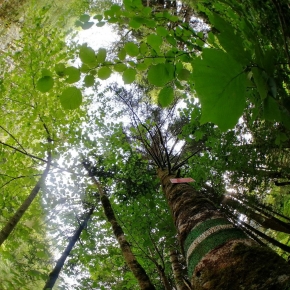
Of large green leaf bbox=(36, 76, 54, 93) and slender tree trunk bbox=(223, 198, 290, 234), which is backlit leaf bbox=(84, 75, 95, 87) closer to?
large green leaf bbox=(36, 76, 54, 93)

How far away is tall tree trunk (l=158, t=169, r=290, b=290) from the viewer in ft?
2.99

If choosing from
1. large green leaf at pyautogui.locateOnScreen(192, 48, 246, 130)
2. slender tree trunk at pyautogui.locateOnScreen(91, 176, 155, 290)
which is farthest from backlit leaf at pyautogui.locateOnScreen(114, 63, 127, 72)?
slender tree trunk at pyautogui.locateOnScreen(91, 176, 155, 290)

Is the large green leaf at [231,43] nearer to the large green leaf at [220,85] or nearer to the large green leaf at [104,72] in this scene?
the large green leaf at [220,85]

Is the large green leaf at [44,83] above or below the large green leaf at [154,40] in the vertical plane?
below

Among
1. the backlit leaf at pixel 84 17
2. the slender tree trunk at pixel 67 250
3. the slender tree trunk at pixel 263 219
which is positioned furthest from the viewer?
the slender tree trunk at pixel 67 250

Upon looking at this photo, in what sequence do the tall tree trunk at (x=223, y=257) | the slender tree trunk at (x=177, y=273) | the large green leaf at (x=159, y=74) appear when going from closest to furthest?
the tall tree trunk at (x=223, y=257) < the large green leaf at (x=159, y=74) < the slender tree trunk at (x=177, y=273)

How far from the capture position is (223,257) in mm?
1160

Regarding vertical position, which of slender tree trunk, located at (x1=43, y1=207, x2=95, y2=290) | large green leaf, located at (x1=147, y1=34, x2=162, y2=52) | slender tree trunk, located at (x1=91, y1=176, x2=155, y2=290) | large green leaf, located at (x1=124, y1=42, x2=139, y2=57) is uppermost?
slender tree trunk, located at (x1=43, y1=207, x2=95, y2=290)

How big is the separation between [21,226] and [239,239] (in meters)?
5.43

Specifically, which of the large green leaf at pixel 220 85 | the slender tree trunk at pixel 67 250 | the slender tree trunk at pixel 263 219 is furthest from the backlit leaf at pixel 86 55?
the slender tree trunk at pixel 67 250

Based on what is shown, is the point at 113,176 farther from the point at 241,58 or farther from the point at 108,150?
the point at 241,58

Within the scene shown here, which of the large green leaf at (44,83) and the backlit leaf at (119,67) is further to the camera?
the backlit leaf at (119,67)

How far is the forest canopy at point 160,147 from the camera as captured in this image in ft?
2.00

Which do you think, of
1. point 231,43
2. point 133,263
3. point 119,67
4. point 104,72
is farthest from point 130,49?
point 133,263
